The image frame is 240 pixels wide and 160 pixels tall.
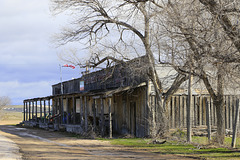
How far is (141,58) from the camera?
17.0m

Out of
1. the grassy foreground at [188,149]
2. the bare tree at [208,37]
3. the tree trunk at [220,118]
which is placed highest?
the bare tree at [208,37]

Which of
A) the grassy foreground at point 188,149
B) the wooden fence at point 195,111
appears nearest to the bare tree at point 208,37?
the grassy foreground at point 188,149

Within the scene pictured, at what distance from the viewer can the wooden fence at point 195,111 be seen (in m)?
19.6

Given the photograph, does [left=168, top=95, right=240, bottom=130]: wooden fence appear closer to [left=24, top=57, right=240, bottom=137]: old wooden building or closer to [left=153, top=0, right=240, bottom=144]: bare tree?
[left=24, top=57, right=240, bottom=137]: old wooden building

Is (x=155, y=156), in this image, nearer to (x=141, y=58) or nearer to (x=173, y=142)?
(x=173, y=142)

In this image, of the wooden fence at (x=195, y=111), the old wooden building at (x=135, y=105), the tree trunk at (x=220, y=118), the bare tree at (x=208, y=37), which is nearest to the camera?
the bare tree at (x=208, y=37)

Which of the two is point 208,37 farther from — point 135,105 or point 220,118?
point 135,105

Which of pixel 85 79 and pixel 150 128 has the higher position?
pixel 85 79

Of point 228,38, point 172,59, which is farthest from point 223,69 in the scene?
point 172,59

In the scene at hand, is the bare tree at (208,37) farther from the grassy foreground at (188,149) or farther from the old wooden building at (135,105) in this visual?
the old wooden building at (135,105)

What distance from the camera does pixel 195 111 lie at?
66.6 feet

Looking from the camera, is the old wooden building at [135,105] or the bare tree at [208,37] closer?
the bare tree at [208,37]

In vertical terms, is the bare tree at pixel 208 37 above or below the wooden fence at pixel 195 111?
above

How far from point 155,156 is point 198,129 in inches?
330
